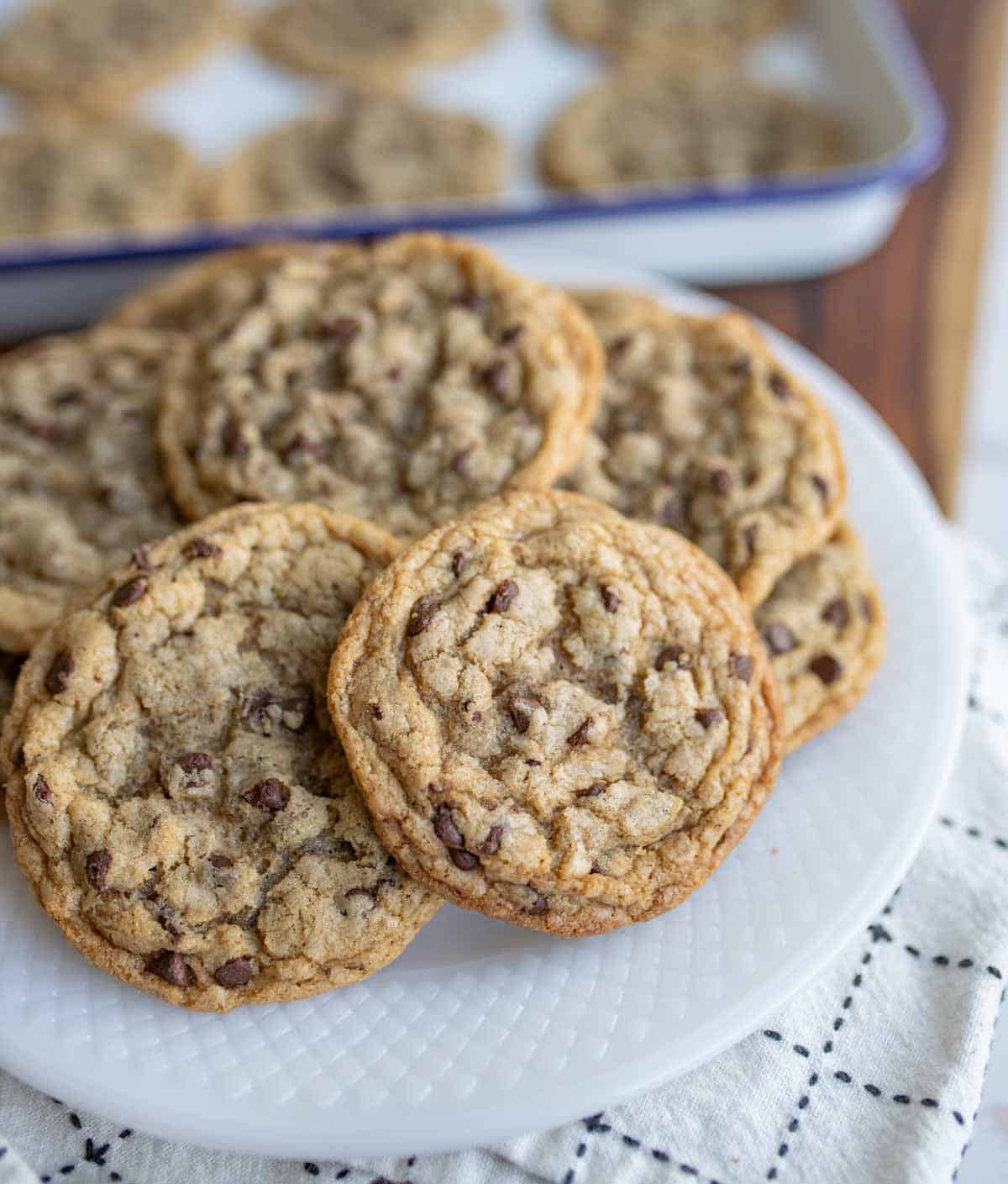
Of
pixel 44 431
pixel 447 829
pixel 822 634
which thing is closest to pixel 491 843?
pixel 447 829

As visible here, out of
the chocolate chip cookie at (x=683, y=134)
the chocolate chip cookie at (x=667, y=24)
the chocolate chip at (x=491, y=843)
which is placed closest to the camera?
the chocolate chip at (x=491, y=843)

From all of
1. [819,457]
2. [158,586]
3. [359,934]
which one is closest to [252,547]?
[158,586]

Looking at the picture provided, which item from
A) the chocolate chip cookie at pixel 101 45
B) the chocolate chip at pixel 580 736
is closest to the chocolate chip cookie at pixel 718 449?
the chocolate chip at pixel 580 736

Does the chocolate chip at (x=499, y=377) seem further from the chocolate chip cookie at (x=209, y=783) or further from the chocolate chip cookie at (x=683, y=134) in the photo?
the chocolate chip cookie at (x=683, y=134)

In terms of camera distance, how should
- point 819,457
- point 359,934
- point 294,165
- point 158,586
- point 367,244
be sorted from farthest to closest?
point 294,165 < point 367,244 < point 819,457 < point 158,586 < point 359,934

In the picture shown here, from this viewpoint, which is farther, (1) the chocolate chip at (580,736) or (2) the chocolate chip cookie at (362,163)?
(2) the chocolate chip cookie at (362,163)

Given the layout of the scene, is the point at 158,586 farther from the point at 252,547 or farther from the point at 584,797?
the point at 584,797

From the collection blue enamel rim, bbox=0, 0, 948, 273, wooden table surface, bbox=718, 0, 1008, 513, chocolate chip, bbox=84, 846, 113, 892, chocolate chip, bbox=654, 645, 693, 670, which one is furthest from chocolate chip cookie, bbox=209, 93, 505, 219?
chocolate chip, bbox=84, 846, 113, 892
